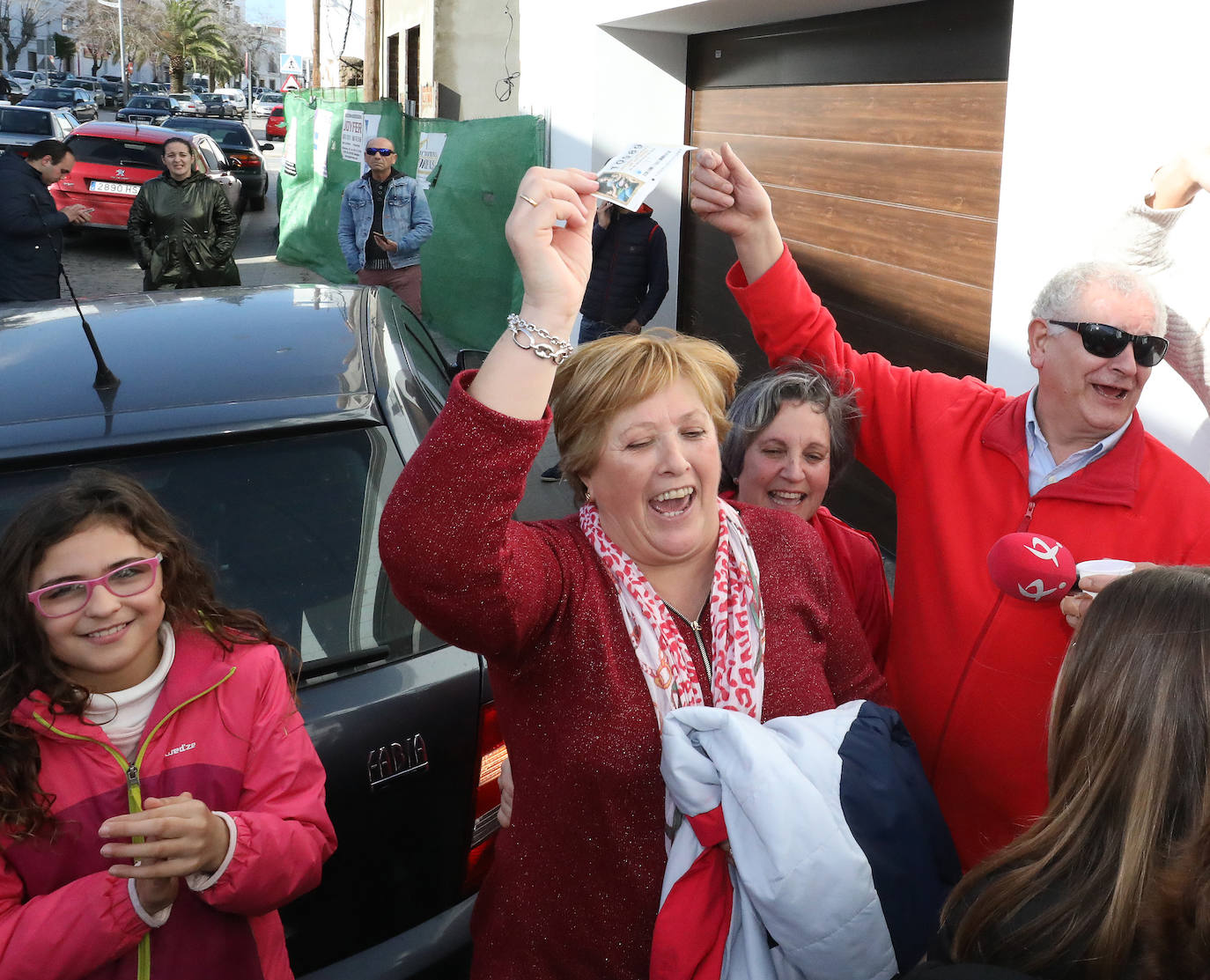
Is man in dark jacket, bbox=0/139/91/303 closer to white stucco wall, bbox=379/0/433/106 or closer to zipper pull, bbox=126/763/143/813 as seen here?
white stucco wall, bbox=379/0/433/106

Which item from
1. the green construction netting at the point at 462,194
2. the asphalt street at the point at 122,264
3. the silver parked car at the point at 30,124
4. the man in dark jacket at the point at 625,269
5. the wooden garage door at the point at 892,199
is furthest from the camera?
the silver parked car at the point at 30,124

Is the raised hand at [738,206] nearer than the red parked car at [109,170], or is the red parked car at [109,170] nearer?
the raised hand at [738,206]

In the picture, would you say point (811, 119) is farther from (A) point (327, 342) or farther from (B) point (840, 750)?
(B) point (840, 750)

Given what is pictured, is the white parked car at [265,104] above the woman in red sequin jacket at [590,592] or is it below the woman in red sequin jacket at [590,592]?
above

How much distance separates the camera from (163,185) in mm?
8359

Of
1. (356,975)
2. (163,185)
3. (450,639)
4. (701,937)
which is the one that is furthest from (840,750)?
(163,185)

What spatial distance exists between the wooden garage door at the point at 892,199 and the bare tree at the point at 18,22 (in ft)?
204

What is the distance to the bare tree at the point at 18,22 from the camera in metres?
57.1

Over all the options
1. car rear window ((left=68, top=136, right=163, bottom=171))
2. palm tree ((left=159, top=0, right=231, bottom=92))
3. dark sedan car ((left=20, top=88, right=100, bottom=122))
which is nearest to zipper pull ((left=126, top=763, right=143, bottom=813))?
car rear window ((left=68, top=136, right=163, bottom=171))

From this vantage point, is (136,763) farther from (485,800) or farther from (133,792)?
(485,800)

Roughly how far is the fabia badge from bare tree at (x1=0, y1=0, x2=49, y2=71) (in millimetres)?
65790

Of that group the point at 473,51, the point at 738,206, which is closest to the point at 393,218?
the point at 738,206

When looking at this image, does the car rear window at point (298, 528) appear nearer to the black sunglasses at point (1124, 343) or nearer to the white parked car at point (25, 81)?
the black sunglasses at point (1124, 343)

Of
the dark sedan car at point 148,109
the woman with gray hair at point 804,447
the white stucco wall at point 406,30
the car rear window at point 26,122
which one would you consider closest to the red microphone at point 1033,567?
the woman with gray hair at point 804,447
